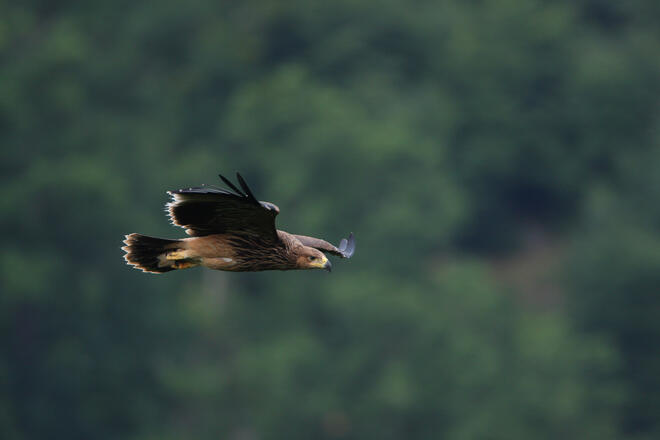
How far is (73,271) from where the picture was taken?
30656 mm

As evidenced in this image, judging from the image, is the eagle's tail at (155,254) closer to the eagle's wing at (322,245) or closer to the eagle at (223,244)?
the eagle at (223,244)

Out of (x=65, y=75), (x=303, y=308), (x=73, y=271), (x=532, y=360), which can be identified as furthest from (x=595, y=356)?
(x=65, y=75)

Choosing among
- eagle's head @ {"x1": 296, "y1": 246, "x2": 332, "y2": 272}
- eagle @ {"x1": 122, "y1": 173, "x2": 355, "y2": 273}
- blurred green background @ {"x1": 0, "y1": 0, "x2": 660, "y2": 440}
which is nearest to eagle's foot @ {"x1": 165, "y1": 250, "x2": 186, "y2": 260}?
eagle @ {"x1": 122, "y1": 173, "x2": 355, "y2": 273}

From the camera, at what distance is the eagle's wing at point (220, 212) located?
8719mm

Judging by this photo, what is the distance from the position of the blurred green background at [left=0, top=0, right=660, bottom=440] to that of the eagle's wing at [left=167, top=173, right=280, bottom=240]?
20.0 meters

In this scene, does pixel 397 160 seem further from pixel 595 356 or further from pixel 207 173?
pixel 595 356

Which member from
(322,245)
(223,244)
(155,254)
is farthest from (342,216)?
(223,244)

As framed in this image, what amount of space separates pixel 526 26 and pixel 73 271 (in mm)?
25212

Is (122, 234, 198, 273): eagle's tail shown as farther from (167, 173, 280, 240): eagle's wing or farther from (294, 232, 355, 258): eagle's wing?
(294, 232, 355, 258): eagle's wing

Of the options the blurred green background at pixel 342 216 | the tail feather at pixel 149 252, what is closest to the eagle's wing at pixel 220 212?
the tail feather at pixel 149 252

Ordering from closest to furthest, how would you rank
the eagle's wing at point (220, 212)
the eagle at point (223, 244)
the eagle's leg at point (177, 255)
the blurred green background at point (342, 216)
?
the eagle's wing at point (220, 212)
the eagle at point (223, 244)
the eagle's leg at point (177, 255)
the blurred green background at point (342, 216)

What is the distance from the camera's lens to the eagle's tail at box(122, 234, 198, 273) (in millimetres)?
9859

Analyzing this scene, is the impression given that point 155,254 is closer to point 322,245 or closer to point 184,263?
point 184,263

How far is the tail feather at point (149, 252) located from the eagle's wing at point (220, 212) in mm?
350
